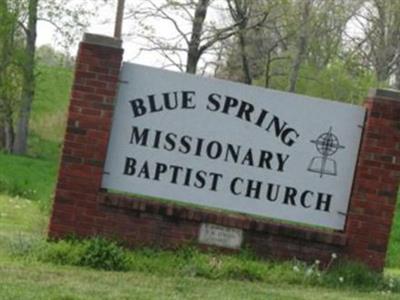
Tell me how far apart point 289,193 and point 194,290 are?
258 centimetres

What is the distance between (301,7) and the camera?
38.2m

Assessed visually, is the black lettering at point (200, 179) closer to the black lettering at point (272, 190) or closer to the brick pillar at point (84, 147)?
the black lettering at point (272, 190)

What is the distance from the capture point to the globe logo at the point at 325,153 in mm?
10906

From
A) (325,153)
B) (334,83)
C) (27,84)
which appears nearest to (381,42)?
(334,83)

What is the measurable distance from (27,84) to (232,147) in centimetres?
3294

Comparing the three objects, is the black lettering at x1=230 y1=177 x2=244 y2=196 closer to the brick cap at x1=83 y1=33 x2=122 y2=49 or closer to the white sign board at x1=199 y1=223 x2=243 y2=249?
the white sign board at x1=199 y1=223 x2=243 y2=249

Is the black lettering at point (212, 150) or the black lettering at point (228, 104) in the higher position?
the black lettering at point (228, 104)

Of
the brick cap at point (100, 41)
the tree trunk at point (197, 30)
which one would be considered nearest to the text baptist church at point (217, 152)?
the brick cap at point (100, 41)

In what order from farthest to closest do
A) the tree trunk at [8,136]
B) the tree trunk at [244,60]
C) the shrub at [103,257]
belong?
1. the tree trunk at [8,136]
2. the tree trunk at [244,60]
3. the shrub at [103,257]

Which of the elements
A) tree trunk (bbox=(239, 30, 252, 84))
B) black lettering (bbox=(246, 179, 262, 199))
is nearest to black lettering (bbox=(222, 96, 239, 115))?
black lettering (bbox=(246, 179, 262, 199))

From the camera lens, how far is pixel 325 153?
10914 millimetres

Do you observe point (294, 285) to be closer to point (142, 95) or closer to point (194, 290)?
point (194, 290)

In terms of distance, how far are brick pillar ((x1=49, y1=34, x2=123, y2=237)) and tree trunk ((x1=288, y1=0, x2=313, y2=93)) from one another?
28.5m

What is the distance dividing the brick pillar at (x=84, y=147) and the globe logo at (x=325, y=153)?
2339mm
